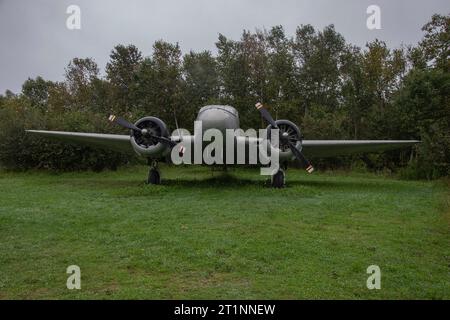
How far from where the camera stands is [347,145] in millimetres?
16375

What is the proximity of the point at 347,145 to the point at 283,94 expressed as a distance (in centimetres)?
1680

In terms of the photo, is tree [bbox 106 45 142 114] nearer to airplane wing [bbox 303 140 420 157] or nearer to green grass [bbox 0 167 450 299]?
airplane wing [bbox 303 140 420 157]

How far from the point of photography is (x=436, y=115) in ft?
76.2

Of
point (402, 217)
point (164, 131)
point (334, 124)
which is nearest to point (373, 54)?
point (334, 124)

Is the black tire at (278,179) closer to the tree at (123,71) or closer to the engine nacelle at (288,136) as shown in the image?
the engine nacelle at (288,136)

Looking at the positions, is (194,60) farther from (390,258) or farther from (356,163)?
(390,258)

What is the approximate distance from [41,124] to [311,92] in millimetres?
19518

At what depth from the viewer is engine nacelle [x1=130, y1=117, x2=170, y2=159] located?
14578 millimetres

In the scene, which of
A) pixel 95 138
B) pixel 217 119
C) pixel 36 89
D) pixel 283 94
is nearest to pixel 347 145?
pixel 217 119

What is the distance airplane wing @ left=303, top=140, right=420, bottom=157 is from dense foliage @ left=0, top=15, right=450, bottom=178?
140 inches

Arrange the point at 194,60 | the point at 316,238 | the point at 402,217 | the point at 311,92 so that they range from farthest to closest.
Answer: the point at 194,60
the point at 311,92
the point at 402,217
the point at 316,238

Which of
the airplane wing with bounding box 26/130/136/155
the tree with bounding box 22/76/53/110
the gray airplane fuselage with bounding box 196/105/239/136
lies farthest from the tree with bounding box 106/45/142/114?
the gray airplane fuselage with bounding box 196/105/239/136

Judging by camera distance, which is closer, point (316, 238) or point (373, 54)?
point (316, 238)
